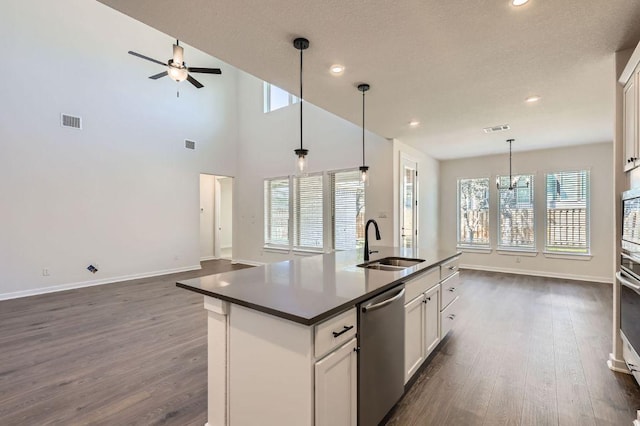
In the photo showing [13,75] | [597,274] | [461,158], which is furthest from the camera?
[461,158]

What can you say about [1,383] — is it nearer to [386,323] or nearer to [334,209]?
[386,323]

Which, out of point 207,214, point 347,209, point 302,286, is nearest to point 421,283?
point 302,286

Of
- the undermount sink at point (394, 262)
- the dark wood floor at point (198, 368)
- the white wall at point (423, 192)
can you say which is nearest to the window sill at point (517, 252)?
the white wall at point (423, 192)

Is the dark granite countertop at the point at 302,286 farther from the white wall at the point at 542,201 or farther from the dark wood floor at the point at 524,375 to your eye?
the white wall at the point at 542,201

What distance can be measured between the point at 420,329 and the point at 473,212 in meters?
5.63

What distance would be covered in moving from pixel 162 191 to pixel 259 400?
20.0 feet

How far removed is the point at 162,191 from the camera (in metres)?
6.56

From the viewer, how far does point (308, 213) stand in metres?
6.73

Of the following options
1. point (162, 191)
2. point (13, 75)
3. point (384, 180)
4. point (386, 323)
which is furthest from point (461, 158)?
point (13, 75)

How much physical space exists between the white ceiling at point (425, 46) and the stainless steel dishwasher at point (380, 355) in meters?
1.82

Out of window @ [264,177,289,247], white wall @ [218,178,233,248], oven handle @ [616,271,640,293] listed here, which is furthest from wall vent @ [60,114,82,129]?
oven handle @ [616,271,640,293]

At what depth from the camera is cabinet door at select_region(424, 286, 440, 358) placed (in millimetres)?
2512

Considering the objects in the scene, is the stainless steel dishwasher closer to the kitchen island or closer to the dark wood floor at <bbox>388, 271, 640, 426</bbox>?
the kitchen island

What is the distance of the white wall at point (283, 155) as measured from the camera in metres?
5.57
